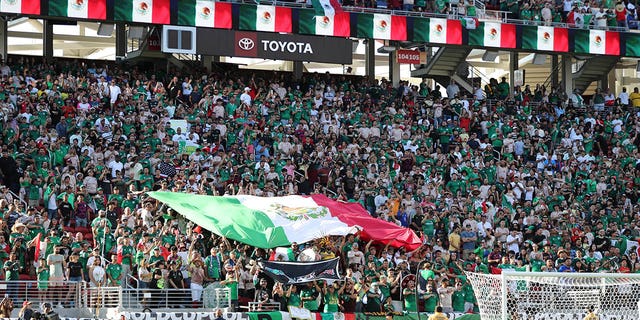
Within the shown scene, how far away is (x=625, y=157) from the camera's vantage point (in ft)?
121

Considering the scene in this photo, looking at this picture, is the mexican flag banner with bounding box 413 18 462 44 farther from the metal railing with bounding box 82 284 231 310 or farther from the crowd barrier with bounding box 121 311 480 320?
the metal railing with bounding box 82 284 231 310

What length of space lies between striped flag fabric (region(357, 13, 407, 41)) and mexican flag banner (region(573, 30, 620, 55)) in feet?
18.9

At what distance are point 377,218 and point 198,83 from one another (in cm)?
747

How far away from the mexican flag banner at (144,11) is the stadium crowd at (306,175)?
148 centimetres

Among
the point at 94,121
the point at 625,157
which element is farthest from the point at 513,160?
the point at 94,121

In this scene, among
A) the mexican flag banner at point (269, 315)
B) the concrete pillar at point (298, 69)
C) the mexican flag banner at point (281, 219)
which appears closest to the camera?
the mexican flag banner at point (269, 315)

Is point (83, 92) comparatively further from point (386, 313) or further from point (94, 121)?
point (386, 313)

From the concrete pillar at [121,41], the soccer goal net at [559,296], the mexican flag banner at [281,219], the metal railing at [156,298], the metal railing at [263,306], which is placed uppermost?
the concrete pillar at [121,41]

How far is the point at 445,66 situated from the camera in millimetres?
42188

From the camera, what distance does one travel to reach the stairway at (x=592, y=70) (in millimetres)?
44438

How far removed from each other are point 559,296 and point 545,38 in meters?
21.0

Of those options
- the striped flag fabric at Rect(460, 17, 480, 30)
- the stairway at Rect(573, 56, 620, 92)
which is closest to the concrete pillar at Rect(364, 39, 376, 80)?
the striped flag fabric at Rect(460, 17, 480, 30)

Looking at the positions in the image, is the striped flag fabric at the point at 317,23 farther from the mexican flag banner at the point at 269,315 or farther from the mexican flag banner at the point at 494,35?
the mexican flag banner at the point at 269,315

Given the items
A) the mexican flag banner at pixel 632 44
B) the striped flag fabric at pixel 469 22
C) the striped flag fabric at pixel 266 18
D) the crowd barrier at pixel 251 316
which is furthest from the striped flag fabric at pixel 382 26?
the crowd barrier at pixel 251 316
